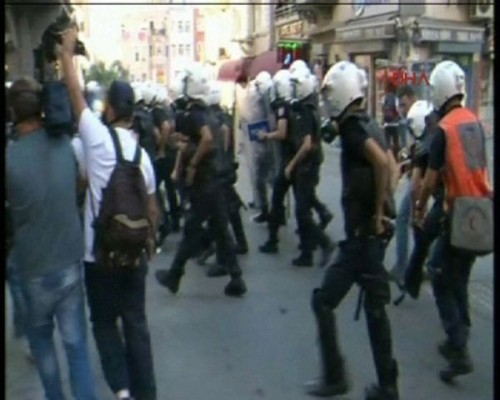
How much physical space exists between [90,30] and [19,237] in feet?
181

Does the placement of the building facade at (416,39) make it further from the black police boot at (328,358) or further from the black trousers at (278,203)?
the black police boot at (328,358)

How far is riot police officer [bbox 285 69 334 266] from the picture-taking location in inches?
405

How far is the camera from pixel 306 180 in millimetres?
10422

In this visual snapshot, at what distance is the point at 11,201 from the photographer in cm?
516

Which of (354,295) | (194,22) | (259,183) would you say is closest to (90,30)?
(194,22)

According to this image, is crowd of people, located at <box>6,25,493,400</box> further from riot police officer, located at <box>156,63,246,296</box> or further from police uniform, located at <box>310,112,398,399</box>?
riot police officer, located at <box>156,63,246,296</box>

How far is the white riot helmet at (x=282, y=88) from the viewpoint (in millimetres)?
11117

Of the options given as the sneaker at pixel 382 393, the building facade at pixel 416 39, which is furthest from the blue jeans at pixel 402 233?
the building facade at pixel 416 39

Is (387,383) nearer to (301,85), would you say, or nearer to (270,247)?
(301,85)

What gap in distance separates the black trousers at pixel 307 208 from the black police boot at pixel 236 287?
148cm

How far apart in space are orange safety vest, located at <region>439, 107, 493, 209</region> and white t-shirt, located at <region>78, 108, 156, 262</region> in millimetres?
1799

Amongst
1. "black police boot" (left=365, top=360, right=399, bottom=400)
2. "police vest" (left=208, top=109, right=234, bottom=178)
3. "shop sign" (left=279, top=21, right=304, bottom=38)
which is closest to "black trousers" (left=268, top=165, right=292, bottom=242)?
"police vest" (left=208, top=109, right=234, bottom=178)

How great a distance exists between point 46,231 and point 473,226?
7.66ft

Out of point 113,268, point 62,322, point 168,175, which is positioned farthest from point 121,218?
point 168,175
